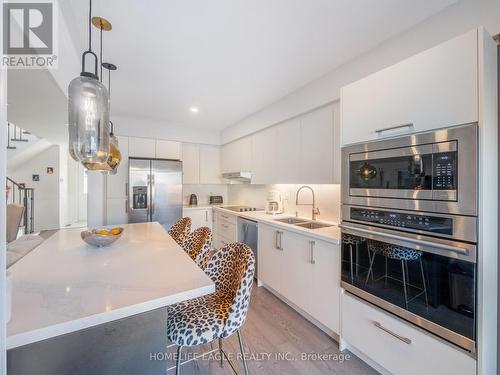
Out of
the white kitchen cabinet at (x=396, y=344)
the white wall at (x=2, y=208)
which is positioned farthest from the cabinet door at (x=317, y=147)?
the white wall at (x=2, y=208)

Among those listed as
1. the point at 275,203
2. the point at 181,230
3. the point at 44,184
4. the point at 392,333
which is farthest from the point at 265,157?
the point at 44,184

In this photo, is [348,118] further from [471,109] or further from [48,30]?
[48,30]

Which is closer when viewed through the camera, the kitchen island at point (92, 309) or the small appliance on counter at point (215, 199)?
the kitchen island at point (92, 309)

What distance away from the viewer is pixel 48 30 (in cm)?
133

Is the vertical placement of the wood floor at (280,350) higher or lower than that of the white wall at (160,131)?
lower

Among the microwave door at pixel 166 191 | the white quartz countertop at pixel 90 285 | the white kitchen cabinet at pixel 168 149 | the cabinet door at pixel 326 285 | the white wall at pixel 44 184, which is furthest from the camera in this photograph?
the white wall at pixel 44 184

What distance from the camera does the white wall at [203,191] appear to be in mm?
4667

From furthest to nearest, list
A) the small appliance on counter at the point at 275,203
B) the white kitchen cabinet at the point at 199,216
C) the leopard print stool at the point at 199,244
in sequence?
1. the white kitchen cabinet at the point at 199,216
2. the small appliance on counter at the point at 275,203
3. the leopard print stool at the point at 199,244

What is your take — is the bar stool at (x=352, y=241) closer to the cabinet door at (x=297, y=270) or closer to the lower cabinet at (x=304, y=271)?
the lower cabinet at (x=304, y=271)

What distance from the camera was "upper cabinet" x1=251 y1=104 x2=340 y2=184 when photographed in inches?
89.5

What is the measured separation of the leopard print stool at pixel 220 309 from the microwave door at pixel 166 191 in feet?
8.16

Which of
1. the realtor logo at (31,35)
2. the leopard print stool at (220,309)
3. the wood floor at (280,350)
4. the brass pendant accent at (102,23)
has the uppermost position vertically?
the brass pendant accent at (102,23)

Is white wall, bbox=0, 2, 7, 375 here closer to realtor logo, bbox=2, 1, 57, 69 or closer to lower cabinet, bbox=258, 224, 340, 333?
realtor logo, bbox=2, 1, 57, 69

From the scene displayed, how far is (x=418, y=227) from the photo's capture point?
127 centimetres
